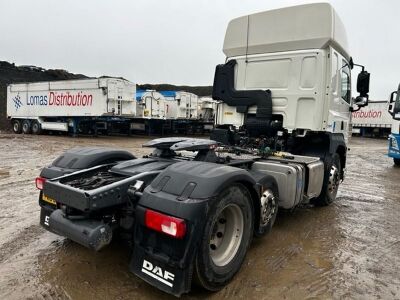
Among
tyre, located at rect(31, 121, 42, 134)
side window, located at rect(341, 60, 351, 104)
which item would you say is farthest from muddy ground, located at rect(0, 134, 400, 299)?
tyre, located at rect(31, 121, 42, 134)

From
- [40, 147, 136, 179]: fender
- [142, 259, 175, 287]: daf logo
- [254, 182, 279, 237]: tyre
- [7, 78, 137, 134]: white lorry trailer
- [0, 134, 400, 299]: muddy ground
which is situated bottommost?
[0, 134, 400, 299]: muddy ground

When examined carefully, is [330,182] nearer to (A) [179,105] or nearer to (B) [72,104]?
(B) [72,104]

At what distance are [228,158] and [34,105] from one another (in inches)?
810

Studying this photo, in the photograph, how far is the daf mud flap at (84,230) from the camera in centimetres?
253

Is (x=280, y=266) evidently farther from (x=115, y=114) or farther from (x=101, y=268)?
(x=115, y=114)

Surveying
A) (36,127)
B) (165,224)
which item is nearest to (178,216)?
(165,224)

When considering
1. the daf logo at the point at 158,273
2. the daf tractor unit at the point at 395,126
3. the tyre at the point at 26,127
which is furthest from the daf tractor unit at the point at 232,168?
the tyre at the point at 26,127

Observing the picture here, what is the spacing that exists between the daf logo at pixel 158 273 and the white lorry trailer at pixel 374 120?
98.7 feet

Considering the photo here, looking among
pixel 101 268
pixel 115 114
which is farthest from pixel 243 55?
pixel 115 114

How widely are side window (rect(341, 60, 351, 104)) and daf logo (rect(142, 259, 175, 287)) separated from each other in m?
4.45

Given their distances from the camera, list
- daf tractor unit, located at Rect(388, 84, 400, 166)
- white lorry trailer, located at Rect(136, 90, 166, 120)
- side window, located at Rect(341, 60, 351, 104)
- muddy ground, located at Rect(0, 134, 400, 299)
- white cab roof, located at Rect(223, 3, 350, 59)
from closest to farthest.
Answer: muddy ground, located at Rect(0, 134, 400, 299), white cab roof, located at Rect(223, 3, 350, 59), side window, located at Rect(341, 60, 351, 104), daf tractor unit, located at Rect(388, 84, 400, 166), white lorry trailer, located at Rect(136, 90, 166, 120)

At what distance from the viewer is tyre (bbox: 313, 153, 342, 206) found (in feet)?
17.4

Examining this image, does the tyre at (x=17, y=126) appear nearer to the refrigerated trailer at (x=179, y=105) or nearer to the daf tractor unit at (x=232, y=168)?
the refrigerated trailer at (x=179, y=105)

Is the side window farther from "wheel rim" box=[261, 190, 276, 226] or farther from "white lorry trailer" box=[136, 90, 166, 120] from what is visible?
"white lorry trailer" box=[136, 90, 166, 120]
